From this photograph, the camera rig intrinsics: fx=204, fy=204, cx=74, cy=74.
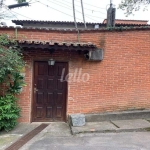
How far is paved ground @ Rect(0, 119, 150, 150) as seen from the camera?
16.8 ft

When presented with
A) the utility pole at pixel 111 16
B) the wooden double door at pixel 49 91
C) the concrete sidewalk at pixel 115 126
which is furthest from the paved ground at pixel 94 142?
the utility pole at pixel 111 16

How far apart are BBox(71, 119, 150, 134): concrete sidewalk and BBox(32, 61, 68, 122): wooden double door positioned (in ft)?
4.11

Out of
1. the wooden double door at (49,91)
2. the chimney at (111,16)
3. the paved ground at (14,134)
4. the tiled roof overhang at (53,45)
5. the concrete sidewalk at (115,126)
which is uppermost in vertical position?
the chimney at (111,16)

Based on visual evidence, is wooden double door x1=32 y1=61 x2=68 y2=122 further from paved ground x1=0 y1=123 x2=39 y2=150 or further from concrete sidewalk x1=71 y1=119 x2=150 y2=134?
concrete sidewalk x1=71 y1=119 x2=150 y2=134

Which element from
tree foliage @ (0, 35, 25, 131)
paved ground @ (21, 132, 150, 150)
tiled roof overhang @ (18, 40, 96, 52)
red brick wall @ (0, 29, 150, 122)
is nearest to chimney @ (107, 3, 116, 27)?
red brick wall @ (0, 29, 150, 122)

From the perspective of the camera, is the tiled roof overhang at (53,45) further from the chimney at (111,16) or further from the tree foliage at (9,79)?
the chimney at (111,16)

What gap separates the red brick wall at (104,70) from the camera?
7371 millimetres

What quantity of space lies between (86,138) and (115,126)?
1.22m

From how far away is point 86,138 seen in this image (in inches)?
225

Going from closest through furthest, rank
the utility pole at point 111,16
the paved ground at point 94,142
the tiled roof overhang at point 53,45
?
the paved ground at point 94,142, the tiled roof overhang at point 53,45, the utility pole at point 111,16

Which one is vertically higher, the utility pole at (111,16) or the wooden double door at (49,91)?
the utility pole at (111,16)

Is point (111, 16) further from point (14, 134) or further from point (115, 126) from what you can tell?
point (14, 134)

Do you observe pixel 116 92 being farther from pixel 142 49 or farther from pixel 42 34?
pixel 42 34

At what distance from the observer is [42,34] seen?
745 cm
